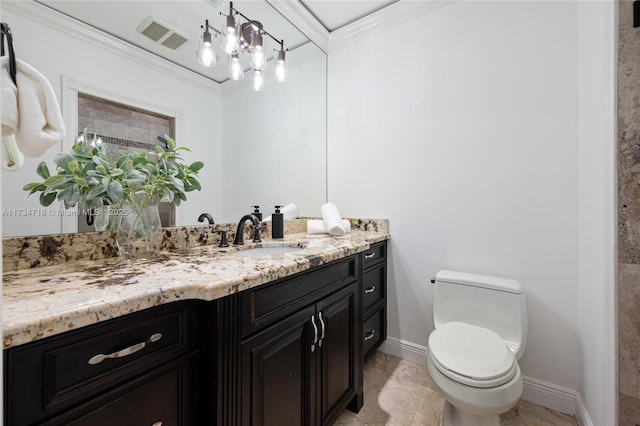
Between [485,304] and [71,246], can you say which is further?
[485,304]

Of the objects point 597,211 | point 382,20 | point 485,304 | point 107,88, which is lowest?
point 485,304

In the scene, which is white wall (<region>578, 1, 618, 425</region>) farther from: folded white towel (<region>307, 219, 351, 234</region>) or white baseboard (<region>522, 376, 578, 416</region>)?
folded white towel (<region>307, 219, 351, 234</region>)

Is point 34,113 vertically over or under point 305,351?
over

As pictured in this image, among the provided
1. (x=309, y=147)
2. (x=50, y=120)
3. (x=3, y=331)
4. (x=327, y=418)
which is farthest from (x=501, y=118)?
(x=3, y=331)

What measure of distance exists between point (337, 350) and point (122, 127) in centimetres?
133

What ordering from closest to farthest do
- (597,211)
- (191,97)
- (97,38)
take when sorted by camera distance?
1. (97,38)
2. (597,211)
3. (191,97)

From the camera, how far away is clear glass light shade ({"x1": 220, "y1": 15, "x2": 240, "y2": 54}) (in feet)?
4.74

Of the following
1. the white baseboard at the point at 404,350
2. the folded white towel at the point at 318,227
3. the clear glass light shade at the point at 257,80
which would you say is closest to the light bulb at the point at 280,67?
the clear glass light shade at the point at 257,80

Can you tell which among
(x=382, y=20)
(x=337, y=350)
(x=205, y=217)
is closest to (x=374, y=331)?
(x=337, y=350)

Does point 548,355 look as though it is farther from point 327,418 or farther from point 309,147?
point 309,147

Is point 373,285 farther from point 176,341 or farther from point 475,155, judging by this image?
point 176,341

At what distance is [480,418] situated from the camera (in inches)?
44.8

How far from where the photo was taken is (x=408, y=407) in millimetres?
1410

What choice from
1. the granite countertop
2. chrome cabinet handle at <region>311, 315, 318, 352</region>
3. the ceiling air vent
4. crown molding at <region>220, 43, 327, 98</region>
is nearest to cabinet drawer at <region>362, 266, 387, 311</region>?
chrome cabinet handle at <region>311, 315, 318, 352</region>
